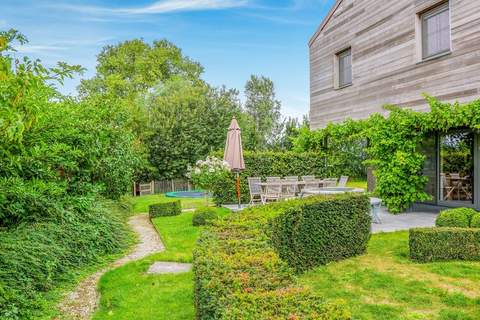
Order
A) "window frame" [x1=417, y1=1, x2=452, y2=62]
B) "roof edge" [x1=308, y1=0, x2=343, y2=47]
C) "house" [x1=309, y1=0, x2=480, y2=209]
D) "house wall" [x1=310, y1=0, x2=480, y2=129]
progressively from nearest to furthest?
"house wall" [x1=310, y1=0, x2=480, y2=129] → "house" [x1=309, y1=0, x2=480, y2=209] → "window frame" [x1=417, y1=1, x2=452, y2=62] → "roof edge" [x1=308, y1=0, x2=343, y2=47]

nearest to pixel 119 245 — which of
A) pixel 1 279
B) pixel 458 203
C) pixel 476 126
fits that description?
pixel 1 279

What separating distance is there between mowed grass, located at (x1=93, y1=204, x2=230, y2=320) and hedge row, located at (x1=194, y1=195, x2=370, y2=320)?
1037mm

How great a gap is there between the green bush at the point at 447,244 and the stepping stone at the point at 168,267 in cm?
388

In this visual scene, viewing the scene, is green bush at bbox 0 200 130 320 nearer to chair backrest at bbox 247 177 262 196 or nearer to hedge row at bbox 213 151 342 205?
chair backrest at bbox 247 177 262 196

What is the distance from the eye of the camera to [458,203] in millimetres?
11297

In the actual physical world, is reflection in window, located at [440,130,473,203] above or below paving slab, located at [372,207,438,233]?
above

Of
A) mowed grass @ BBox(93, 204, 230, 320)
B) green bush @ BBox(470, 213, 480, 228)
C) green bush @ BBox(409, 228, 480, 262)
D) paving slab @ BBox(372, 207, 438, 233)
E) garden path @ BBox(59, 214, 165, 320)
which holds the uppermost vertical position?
green bush @ BBox(470, 213, 480, 228)

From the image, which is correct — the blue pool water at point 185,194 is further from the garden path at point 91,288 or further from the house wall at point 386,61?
the garden path at point 91,288

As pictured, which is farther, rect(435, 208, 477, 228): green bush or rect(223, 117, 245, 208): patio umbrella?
rect(223, 117, 245, 208): patio umbrella

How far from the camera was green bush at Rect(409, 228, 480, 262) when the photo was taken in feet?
20.8

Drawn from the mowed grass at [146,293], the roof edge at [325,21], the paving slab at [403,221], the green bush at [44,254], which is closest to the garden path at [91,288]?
the mowed grass at [146,293]

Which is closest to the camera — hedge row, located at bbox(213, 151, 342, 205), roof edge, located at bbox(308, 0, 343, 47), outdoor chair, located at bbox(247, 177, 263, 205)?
outdoor chair, located at bbox(247, 177, 263, 205)

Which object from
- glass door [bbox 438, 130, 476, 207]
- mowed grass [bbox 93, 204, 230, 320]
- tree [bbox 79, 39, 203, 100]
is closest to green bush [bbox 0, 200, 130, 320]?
mowed grass [bbox 93, 204, 230, 320]

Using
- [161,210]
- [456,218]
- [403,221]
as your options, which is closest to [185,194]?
[161,210]
